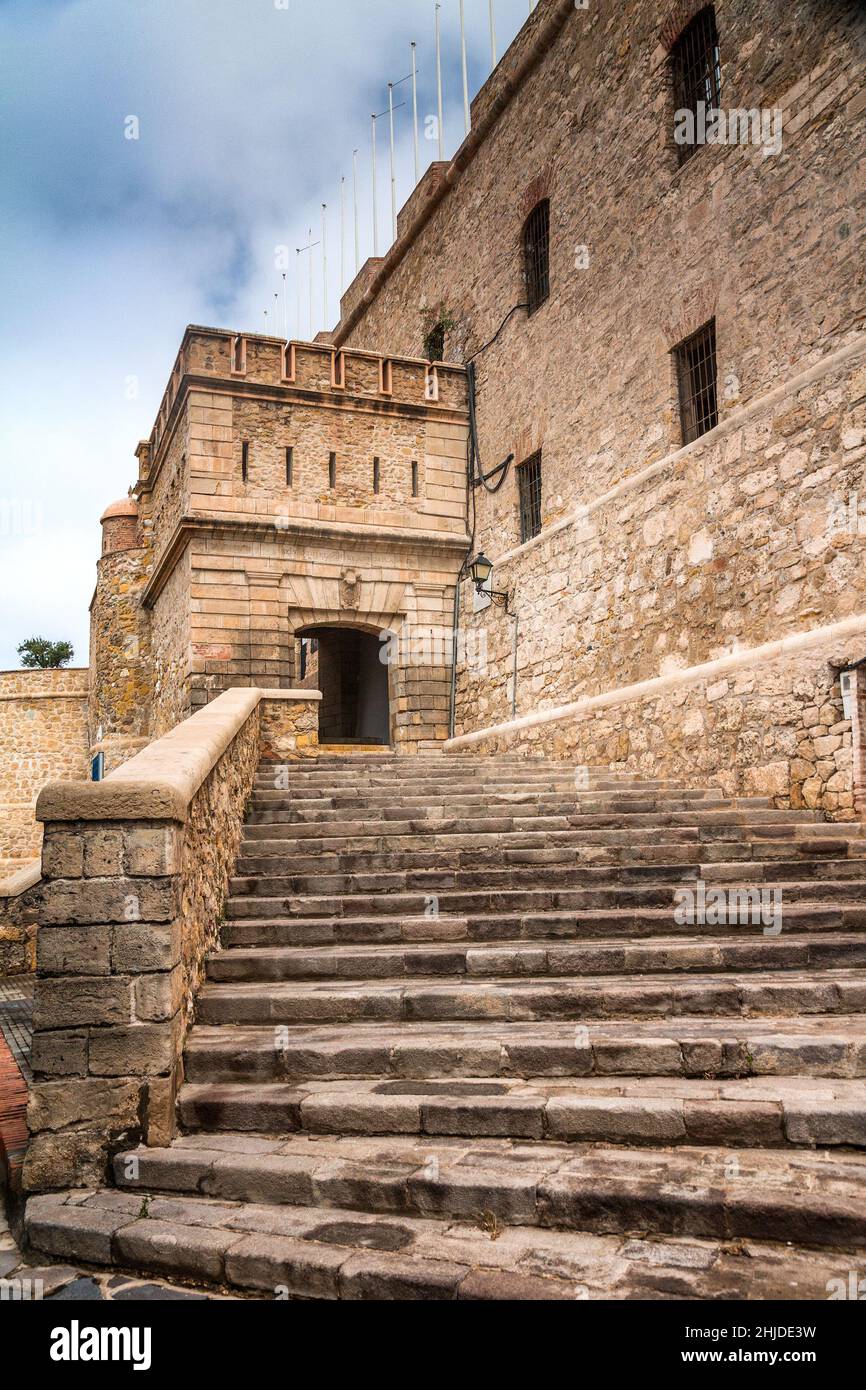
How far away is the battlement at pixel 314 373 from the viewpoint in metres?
14.3

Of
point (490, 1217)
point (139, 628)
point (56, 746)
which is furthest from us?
point (56, 746)

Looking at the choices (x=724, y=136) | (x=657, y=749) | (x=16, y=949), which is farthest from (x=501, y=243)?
(x=16, y=949)

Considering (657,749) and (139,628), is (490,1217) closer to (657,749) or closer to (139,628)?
(657,749)

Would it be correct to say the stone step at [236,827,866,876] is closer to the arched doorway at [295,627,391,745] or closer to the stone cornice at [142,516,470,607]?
the stone cornice at [142,516,470,607]

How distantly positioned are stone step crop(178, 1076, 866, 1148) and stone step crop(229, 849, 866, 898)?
195 centimetres

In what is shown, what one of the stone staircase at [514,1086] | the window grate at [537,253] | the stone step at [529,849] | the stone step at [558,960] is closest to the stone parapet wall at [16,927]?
the stone step at [529,849]

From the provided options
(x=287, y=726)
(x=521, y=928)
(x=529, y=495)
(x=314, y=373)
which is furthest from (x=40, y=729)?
(x=521, y=928)

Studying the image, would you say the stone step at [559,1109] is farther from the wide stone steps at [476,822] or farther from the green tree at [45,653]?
the green tree at [45,653]

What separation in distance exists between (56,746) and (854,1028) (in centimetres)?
2263

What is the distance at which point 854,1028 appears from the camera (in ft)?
13.9

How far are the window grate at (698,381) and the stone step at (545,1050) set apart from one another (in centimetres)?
700

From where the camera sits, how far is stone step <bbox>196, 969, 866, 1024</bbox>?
4555 mm

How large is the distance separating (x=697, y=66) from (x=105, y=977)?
10651 mm

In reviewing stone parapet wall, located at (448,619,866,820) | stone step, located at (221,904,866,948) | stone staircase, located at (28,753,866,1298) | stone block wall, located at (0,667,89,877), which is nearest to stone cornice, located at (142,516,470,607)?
stone parapet wall, located at (448,619,866,820)
